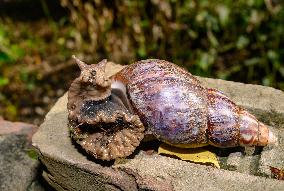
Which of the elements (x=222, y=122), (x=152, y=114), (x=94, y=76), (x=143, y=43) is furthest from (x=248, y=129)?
(x=143, y=43)

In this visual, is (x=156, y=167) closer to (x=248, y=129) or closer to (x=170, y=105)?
(x=170, y=105)

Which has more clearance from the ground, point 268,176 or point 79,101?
point 79,101

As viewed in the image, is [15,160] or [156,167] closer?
[156,167]

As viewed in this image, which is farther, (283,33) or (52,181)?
(283,33)

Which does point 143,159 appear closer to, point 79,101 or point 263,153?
point 79,101

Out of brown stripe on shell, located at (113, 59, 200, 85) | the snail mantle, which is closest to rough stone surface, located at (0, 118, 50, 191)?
the snail mantle

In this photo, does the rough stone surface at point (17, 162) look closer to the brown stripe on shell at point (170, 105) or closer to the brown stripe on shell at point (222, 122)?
the brown stripe on shell at point (170, 105)

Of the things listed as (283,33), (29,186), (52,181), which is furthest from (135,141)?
(283,33)
